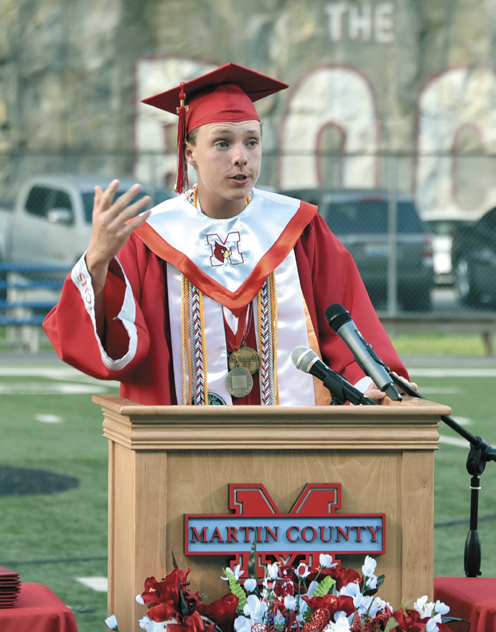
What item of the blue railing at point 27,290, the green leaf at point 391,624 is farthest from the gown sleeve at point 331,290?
the blue railing at point 27,290

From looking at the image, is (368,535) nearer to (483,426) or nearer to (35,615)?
(35,615)

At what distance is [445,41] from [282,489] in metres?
23.5

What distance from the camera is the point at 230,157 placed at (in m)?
3.54

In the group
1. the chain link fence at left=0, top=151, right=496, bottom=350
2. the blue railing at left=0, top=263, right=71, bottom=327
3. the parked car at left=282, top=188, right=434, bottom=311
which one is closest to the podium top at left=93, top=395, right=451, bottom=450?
the blue railing at left=0, top=263, right=71, bottom=327

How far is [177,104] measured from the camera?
12.4 ft

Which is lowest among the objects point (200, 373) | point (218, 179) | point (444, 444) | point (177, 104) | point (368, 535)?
point (444, 444)

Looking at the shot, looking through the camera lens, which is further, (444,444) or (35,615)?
(444,444)

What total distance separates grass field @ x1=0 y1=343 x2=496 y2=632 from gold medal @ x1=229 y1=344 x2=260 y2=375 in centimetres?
135

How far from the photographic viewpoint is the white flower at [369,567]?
2656mm

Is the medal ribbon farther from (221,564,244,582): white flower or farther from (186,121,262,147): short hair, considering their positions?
(221,564,244,582): white flower

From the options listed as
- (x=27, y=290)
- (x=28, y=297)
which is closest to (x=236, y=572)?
(x=27, y=290)

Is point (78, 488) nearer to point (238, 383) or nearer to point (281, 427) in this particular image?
point (238, 383)

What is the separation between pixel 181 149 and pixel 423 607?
5.54 feet

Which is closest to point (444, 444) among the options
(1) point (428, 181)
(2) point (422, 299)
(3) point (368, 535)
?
(3) point (368, 535)
